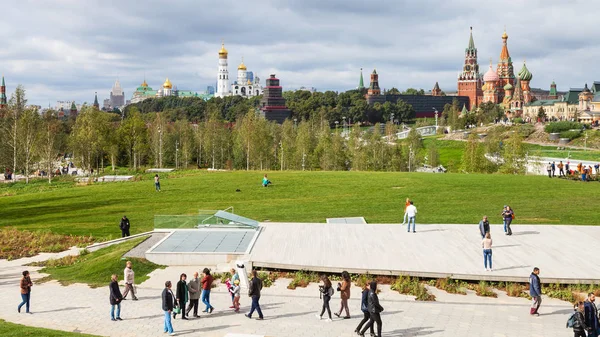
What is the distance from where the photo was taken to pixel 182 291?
1582 cm

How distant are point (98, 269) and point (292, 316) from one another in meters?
9.39

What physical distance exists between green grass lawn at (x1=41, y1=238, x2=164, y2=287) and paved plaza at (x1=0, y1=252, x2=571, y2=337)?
1180mm

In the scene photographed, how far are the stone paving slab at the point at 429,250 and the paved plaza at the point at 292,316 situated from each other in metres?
1.02

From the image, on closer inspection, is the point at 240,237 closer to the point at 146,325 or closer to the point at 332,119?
the point at 146,325

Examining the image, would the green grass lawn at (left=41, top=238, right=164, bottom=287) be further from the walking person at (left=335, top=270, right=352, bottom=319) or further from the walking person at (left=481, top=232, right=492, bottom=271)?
the walking person at (left=481, top=232, right=492, bottom=271)

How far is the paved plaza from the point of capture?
1489 cm

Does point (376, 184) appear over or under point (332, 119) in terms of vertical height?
under

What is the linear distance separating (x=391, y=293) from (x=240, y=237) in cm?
798

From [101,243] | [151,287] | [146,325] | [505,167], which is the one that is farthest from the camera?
[505,167]

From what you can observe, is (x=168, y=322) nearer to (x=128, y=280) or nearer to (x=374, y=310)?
(x=128, y=280)

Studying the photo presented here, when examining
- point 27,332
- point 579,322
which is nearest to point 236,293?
point 27,332

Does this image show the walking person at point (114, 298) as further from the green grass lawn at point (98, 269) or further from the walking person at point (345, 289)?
the walking person at point (345, 289)

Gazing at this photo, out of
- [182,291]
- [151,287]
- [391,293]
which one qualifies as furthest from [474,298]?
[151,287]

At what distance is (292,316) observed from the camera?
1611 cm
